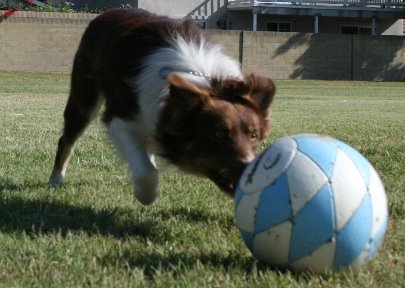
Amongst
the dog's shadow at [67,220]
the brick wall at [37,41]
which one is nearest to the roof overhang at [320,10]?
the brick wall at [37,41]

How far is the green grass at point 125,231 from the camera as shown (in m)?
3.61

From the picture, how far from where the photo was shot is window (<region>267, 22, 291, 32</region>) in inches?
1630

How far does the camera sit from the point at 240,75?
16.9ft

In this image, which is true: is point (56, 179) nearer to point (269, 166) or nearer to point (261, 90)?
point (261, 90)

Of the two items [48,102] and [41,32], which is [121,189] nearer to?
[48,102]

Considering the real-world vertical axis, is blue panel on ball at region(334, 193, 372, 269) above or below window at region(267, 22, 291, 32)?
above

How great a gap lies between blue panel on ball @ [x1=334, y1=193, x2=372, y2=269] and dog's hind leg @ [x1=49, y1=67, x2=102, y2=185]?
349 centimetres

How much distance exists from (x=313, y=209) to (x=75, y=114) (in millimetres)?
3909

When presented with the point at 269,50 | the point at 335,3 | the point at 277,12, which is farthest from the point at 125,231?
the point at 335,3

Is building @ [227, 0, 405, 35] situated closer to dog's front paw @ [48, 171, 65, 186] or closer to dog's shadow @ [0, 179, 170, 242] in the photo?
dog's front paw @ [48, 171, 65, 186]

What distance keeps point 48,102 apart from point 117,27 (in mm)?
12163

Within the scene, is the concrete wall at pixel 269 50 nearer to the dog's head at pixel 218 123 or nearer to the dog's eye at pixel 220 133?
the dog's head at pixel 218 123

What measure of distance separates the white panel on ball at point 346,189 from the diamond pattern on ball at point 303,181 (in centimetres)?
8

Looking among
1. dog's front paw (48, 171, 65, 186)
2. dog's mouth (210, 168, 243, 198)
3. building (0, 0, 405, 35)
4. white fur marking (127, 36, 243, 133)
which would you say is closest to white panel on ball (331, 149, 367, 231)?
dog's mouth (210, 168, 243, 198)
